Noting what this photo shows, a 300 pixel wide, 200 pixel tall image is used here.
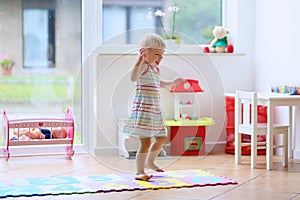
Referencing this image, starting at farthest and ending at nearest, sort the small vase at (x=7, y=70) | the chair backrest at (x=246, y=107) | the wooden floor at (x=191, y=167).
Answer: the small vase at (x=7, y=70) → the chair backrest at (x=246, y=107) → the wooden floor at (x=191, y=167)

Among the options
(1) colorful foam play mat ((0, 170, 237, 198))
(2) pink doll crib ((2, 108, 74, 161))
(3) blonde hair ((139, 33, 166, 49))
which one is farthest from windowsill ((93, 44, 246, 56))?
(1) colorful foam play mat ((0, 170, 237, 198))

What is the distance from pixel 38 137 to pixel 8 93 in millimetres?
411

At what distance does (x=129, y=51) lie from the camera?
173 inches

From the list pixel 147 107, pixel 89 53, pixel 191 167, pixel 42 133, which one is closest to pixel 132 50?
pixel 89 53

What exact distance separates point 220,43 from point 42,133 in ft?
4.82

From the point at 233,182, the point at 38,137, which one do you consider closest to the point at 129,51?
the point at 38,137

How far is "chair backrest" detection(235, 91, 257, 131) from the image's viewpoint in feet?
12.5

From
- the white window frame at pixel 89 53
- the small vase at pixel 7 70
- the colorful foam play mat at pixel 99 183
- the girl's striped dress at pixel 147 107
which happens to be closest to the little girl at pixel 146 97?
the girl's striped dress at pixel 147 107

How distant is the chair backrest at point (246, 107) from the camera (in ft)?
12.5

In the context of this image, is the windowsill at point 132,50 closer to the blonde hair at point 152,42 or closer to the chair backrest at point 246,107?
the chair backrest at point 246,107

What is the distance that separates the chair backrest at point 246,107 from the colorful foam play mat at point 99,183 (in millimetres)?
486

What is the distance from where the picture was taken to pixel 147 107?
3.32m

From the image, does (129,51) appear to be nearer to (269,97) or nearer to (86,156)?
(86,156)

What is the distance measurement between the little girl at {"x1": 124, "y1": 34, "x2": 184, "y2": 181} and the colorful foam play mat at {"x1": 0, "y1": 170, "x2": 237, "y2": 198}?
0.12m
